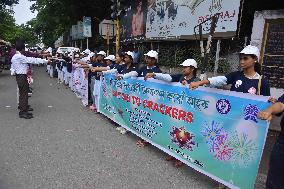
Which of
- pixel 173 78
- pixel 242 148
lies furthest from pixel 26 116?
pixel 242 148

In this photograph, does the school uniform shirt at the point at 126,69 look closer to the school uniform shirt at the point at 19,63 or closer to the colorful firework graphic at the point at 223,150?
the school uniform shirt at the point at 19,63

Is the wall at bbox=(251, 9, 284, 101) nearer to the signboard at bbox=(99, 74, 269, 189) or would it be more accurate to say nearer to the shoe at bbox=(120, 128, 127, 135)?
the shoe at bbox=(120, 128, 127, 135)

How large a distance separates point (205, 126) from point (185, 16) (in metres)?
9.84

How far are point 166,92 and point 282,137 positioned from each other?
2.49 meters

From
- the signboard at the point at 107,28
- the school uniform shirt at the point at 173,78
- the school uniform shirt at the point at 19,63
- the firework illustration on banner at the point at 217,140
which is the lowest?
the firework illustration on banner at the point at 217,140

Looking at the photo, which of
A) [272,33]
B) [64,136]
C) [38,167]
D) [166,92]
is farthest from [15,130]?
[272,33]

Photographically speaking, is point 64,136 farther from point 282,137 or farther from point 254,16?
point 254,16

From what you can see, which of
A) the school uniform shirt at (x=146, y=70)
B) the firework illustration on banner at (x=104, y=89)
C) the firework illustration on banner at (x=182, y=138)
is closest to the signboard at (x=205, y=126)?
the firework illustration on banner at (x=182, y=138)

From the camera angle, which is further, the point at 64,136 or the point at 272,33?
the point at 272,33

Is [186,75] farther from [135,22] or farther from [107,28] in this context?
[135,22]

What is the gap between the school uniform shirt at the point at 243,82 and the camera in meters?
4.02

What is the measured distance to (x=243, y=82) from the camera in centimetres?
415

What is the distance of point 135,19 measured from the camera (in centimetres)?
2059

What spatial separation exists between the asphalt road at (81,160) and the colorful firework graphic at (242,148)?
0.78 m
